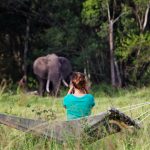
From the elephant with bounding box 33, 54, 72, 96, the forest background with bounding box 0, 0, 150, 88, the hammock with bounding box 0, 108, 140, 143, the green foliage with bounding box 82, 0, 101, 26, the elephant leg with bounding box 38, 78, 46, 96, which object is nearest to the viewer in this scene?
the hammock with bounding box 0, 108, 140, 143

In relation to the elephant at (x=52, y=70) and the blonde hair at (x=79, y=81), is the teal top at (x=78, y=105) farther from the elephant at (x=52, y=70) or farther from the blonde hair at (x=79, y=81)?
the elephant at (x=52, y=70)

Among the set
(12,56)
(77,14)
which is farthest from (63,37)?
(12,56)

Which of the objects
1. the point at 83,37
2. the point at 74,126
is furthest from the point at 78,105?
the point at 83,37

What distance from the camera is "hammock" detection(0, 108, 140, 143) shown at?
728 centimetres

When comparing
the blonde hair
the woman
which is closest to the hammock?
the woman

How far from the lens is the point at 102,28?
22031 millimetres

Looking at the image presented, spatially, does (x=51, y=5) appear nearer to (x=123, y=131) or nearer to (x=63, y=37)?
(x=63, y=37)

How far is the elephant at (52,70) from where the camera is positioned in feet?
70.1

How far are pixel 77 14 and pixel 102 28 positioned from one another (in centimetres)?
158

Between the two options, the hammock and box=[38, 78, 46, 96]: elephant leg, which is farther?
box=[38, 78, 46, 96]: elephant leg

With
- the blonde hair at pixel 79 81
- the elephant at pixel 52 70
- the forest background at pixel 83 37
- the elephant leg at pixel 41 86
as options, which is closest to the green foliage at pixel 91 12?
the forest background at pixel 83 37

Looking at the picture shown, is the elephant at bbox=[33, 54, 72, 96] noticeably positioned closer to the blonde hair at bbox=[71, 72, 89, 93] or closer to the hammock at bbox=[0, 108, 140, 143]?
the blonde hair at bbox=[71, 72, 89, 93]

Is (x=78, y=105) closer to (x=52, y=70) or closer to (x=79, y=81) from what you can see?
(x=79, y=81)

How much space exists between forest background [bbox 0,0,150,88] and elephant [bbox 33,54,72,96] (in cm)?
84
